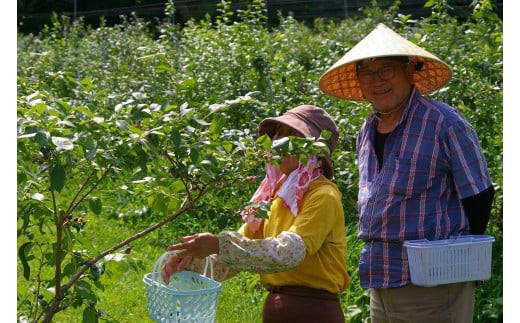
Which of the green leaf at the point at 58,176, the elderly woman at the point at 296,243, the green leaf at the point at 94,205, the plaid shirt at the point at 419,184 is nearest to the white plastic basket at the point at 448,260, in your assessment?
the plaid shirt at the point at 419,184

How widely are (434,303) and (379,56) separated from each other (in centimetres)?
83

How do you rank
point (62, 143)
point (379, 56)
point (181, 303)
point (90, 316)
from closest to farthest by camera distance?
1. point (62, 143)
2. point (181, 303)
3. point (90, 316)
4. point (379, 56)

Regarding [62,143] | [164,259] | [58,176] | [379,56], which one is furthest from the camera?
[379,56]

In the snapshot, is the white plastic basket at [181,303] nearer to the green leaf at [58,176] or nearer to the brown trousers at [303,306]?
the brown trousers at [303,306]

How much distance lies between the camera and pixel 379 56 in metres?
2.78

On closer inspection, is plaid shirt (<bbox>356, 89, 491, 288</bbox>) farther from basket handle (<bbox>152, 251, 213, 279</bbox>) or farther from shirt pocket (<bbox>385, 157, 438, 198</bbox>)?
basket handle (<bbox>152, 251, 213, 279</bbox>)

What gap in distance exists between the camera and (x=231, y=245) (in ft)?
8.16

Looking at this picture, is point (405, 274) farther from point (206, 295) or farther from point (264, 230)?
point (206, 295)

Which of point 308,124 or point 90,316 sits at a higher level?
point 308,124

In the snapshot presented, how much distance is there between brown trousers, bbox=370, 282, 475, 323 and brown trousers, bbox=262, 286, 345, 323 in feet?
0.69

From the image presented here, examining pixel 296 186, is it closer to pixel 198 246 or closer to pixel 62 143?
pixel 198 246

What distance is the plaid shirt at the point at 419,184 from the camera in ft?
8.77

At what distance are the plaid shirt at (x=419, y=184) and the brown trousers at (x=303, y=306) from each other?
0.19 m

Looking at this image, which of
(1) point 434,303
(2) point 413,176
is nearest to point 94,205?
(2) point 413,176
